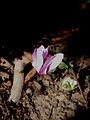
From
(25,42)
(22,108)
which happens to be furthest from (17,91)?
(25,42)

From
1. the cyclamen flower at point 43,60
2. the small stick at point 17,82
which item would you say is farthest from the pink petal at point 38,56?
the small stick at point 17,82

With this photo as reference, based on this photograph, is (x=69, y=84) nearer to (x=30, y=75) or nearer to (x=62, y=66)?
(x=62, y=66)

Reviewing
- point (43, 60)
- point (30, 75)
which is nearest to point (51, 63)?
point (43, 60)

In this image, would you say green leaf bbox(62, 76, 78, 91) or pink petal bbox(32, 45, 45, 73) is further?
green leaf bbox(62, 76, 78, 91)

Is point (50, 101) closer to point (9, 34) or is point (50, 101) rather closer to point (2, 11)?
point (9, 34)

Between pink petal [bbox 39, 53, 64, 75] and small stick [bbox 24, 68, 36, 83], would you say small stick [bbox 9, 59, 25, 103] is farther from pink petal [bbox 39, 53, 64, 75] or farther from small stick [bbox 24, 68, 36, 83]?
pink petal [bbox 39, 53, 64, 75]

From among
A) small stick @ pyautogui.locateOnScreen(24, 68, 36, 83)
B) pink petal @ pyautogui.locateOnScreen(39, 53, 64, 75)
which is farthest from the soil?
pink petal @ pyautogui.locateOnScreen(39, 53, 64, 75)

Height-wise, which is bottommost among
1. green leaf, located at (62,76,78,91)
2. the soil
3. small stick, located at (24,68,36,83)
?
the soil
